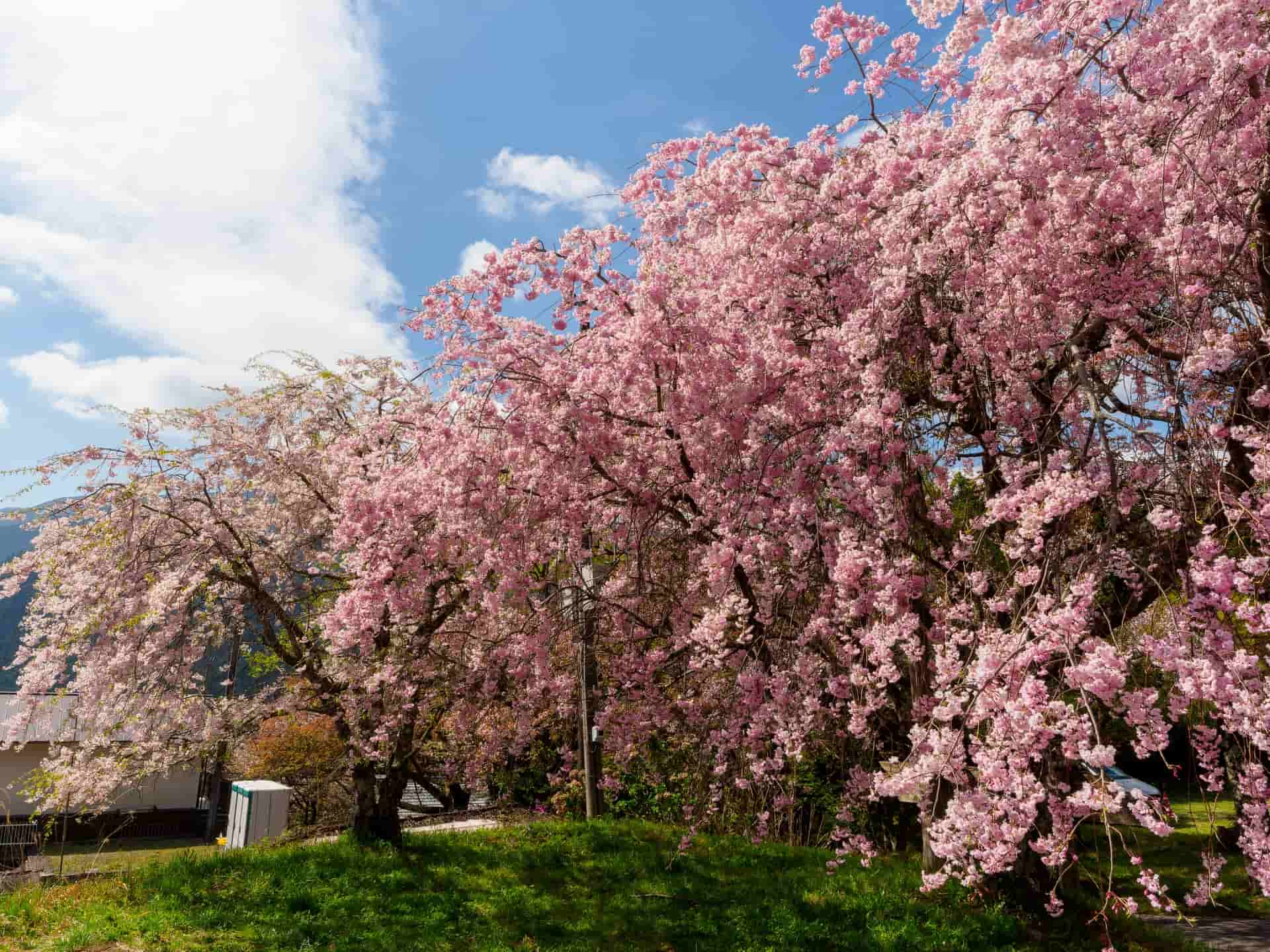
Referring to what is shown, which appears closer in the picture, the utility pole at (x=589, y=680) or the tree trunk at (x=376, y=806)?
the utility pole at (x=589, y=680)

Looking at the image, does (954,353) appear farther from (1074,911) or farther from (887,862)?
(887,862)

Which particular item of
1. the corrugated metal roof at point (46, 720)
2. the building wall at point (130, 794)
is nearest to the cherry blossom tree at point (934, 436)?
the corrugated metal roof at point (46, 720)

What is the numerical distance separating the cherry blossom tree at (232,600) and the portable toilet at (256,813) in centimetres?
212

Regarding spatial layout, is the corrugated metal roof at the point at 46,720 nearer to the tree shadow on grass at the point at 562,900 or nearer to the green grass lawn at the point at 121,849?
the tree shadow on grass at the point at 562,900

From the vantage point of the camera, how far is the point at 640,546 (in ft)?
21.7

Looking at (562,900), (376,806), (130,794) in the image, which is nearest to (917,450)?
(562,900)

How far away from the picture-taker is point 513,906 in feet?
24.3

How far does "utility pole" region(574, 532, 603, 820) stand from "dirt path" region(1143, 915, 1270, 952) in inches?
237

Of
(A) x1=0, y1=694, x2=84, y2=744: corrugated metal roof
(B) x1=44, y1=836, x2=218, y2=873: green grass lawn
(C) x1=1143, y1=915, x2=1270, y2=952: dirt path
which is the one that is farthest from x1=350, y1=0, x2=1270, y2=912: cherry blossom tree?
(B) x1=44, y1=836, x2=218, y2=873: green grass lawn

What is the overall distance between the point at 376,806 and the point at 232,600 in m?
2.75

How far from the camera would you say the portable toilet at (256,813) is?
10703 millimetres

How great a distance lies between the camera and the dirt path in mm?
7914

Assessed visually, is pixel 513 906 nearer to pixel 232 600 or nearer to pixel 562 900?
pixel 562 900

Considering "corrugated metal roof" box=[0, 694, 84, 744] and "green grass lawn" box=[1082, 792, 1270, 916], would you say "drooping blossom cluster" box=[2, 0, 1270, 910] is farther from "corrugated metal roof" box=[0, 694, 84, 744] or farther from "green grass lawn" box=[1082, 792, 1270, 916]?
"green grass lawn" box=[1082, 792, 1270, 916]
